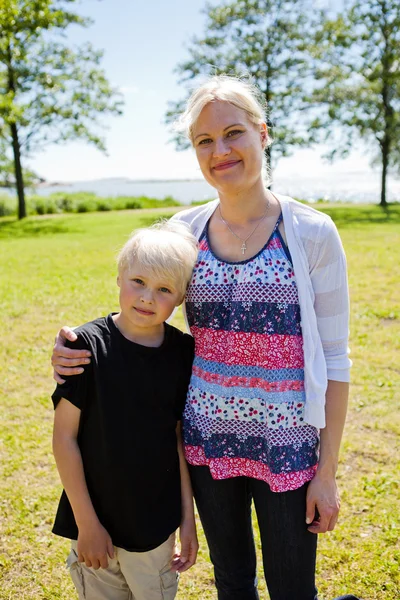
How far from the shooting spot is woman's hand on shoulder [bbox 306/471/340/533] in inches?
76.6

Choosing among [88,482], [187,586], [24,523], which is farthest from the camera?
[24,523]

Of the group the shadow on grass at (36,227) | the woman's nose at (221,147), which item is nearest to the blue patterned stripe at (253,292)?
the woman's nose at (221,147)

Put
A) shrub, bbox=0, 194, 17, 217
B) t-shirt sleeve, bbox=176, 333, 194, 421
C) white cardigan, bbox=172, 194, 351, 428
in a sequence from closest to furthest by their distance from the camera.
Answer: white cardigan, bbox=172, 194, 351, 428, t-shirt sleeve, bbox=176, 333, 194, 421, shrub, bbox=0, 194, 17, 217

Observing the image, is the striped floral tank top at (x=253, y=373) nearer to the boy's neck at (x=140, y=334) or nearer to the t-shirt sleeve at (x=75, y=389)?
the boy's neck at (x=140, y=334)

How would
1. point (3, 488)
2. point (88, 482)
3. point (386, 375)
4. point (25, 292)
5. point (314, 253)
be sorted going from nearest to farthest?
point (314, 253) → point (88, 482) → point (3, 488) → point (386, 375) → point (25, 292)

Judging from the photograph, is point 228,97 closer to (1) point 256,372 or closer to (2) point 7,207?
(1) point 256,372

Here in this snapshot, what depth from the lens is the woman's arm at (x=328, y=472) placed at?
195cm

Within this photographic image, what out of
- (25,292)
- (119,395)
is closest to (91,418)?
(119,395)

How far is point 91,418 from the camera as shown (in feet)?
6.59

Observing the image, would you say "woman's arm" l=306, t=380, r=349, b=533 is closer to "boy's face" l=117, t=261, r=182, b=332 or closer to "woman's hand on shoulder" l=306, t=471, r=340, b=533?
"woman's hand on shoulder" l=306, t=471, r=340, b=533

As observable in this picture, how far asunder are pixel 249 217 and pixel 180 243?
0.28 m

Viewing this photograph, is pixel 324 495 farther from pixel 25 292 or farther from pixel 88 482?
pixel 25 292

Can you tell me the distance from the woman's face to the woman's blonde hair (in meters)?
0.02

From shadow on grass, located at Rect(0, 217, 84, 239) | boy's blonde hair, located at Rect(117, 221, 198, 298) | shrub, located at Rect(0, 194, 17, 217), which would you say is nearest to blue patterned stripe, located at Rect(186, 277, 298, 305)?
boy's blonde hair, located at Rect(117, 221, 198, 298)
